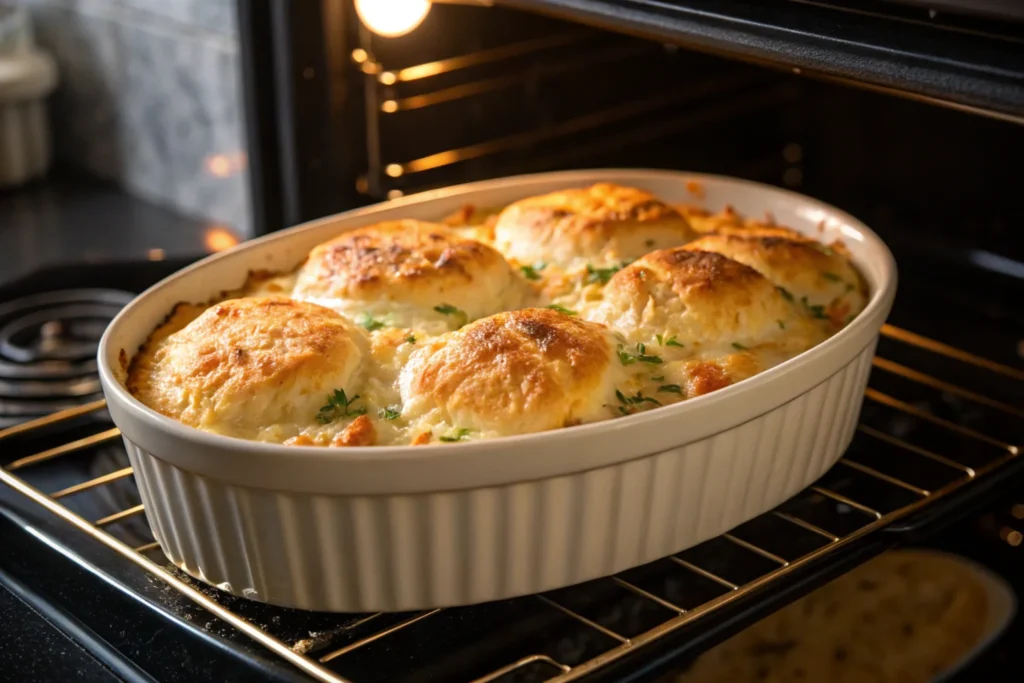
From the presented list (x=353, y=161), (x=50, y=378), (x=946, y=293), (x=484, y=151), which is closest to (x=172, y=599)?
(x=50, y=378)

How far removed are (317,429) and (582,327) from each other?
0.22 metres

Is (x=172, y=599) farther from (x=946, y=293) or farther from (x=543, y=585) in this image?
(x=946, y=293)

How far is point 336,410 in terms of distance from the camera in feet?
3.09

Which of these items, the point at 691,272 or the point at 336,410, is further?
the point at 691,272

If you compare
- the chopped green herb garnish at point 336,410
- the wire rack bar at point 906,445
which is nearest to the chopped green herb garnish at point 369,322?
the chopped green herb garnish at point 336,410

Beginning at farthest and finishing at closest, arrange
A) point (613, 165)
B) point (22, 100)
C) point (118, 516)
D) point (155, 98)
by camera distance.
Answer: point (22, 100)
point (155, 98)
point (613, 165)
point (118, 516)

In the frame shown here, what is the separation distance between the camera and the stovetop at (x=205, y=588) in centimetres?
90

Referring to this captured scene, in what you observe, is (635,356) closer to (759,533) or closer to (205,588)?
(759,533)

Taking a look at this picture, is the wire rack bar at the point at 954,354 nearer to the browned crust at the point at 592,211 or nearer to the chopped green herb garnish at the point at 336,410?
the browned crust at the point at 592,211

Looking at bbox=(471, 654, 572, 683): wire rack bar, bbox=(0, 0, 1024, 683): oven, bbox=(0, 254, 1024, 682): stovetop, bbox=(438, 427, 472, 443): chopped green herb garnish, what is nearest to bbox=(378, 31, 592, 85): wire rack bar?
bbox=(0, 0, 1024, 683): oven

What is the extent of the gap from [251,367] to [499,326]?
0.62ft

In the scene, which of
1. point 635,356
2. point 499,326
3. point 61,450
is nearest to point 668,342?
point 635,356

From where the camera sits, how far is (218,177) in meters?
1.67

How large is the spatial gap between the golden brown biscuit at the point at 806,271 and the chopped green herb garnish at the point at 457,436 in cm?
34
